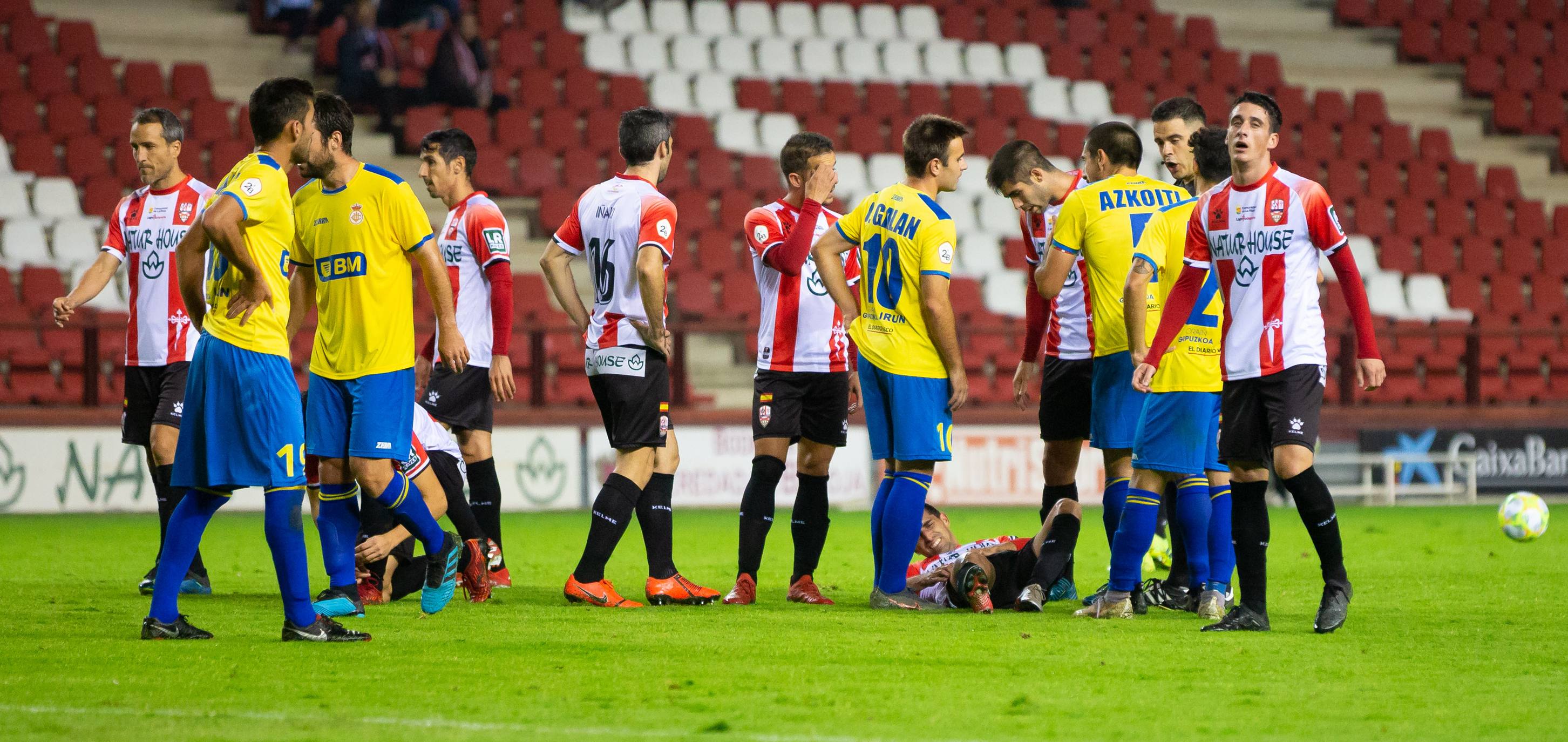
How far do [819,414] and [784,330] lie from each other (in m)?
0.44

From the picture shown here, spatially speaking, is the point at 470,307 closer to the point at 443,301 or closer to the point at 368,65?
the point at 443,301

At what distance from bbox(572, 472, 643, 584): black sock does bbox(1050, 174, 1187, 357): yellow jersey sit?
2227mm

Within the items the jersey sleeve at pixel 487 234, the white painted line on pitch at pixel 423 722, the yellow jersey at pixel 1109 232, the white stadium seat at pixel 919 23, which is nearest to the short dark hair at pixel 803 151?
the yellow jersey at pixel 1109 232

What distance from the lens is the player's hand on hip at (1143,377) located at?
6.41 meters

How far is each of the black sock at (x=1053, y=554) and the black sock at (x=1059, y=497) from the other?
0.37 ft

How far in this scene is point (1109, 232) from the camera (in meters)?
7.17

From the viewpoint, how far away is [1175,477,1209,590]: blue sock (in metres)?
7.10

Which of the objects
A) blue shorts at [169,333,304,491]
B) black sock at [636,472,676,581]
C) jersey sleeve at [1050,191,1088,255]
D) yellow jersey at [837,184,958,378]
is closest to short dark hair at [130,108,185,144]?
blue shorts at [169,333,304,491]

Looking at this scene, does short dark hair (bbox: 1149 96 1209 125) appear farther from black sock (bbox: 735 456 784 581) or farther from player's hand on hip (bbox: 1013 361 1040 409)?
black sock (bbox: 735 456 784 581)

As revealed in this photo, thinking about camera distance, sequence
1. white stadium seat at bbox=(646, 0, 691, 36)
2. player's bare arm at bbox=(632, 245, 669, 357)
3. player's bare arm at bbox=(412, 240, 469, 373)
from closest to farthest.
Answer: player's bare arm at bbox=(412, 240, 469, 373) → player's bare arm at bbox=(632, 245, 669, 357) → white stadium seat at bbox=(646, 0, 691, 36)

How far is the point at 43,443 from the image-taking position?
44.8 ft

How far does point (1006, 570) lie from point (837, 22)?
16327 millimetres

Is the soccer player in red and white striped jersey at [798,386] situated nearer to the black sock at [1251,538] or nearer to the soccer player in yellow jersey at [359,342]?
the soccer player in yellow jersey at [359,342]

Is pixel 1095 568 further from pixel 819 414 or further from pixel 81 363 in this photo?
pixel 81 363
